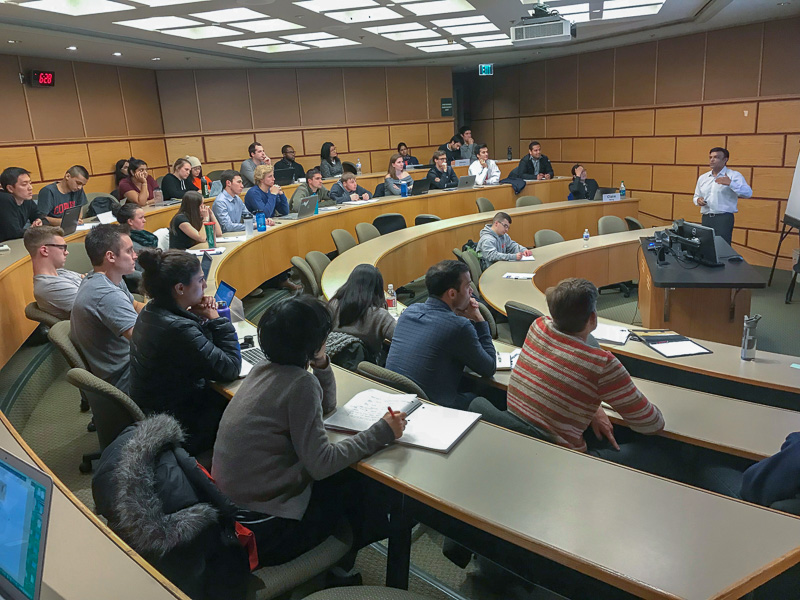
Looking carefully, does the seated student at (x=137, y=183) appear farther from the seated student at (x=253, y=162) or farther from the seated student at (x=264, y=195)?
the seated student at (x=253, y=162)

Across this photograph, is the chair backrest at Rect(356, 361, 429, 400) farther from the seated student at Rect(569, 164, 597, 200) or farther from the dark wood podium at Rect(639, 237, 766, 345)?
the seated student at Rect(569, 164, 597, 200)

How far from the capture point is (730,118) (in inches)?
349

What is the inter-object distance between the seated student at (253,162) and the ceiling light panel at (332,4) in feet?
7.36

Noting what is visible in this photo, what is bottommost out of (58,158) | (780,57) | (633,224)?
(633,224)

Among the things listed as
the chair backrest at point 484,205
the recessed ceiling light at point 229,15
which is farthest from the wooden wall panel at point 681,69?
the recessed ceiling light at point 229,15

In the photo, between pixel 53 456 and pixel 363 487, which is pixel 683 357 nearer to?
pixel 363 487

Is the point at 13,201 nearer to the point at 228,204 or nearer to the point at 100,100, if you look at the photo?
the point at 228,204

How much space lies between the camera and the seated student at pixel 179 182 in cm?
673

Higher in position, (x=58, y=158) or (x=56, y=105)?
(x=56, y=105)

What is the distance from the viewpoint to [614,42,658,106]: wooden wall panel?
991 cm

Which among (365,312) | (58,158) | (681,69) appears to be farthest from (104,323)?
(681,69)

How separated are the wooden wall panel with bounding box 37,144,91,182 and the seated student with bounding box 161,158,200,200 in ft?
8.05

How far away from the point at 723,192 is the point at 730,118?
2.51 metres

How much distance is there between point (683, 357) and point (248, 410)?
2.24 meters
